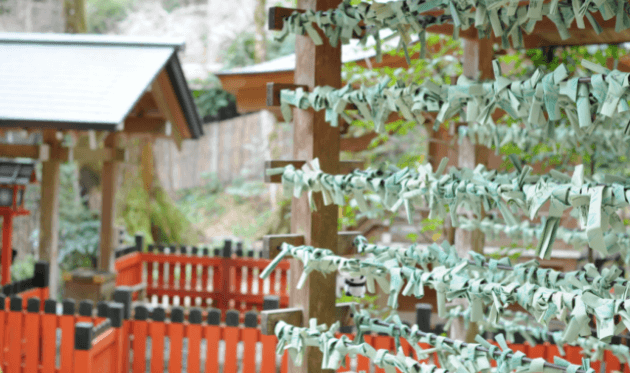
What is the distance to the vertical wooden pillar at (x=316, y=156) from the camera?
2122 millimetres

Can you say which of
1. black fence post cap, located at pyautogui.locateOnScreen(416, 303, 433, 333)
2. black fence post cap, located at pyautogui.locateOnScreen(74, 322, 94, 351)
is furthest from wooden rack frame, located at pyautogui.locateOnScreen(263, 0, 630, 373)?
black fence post cap, located at pyautogui.locateOnScreen(74, 322, 94, 351)

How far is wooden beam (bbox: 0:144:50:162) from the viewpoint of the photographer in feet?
22.5

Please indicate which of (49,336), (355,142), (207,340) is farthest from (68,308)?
(355,142)

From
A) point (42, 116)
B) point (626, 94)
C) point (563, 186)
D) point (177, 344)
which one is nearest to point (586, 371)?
point (563, 186)

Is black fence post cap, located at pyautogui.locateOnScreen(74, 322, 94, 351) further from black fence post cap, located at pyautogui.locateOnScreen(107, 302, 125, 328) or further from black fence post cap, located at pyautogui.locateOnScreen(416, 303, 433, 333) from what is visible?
black fence post cap, located at pyautogui.locateOnScreen(416, 303, 433, 333)

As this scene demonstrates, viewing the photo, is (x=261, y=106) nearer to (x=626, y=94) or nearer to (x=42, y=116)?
(x=42, y=116)

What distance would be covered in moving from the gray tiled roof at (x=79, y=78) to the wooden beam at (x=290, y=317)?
4.20 meters

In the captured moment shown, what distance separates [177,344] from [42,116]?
114 inches

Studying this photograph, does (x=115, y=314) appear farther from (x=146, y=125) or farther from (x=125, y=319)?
(x=146, y=125)

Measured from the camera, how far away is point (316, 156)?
2125mm

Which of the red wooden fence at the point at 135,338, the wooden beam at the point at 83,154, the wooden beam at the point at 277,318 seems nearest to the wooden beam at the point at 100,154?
the wooden beam at the point at 83,154

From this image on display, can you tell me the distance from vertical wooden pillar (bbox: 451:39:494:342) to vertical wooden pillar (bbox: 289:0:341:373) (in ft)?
5.35

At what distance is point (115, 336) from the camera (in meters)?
4.42

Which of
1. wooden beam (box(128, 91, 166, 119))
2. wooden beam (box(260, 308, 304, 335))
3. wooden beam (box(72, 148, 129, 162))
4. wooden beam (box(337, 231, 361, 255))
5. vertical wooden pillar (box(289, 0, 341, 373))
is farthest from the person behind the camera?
wooden beam (box(128, 91, 166, 119))
